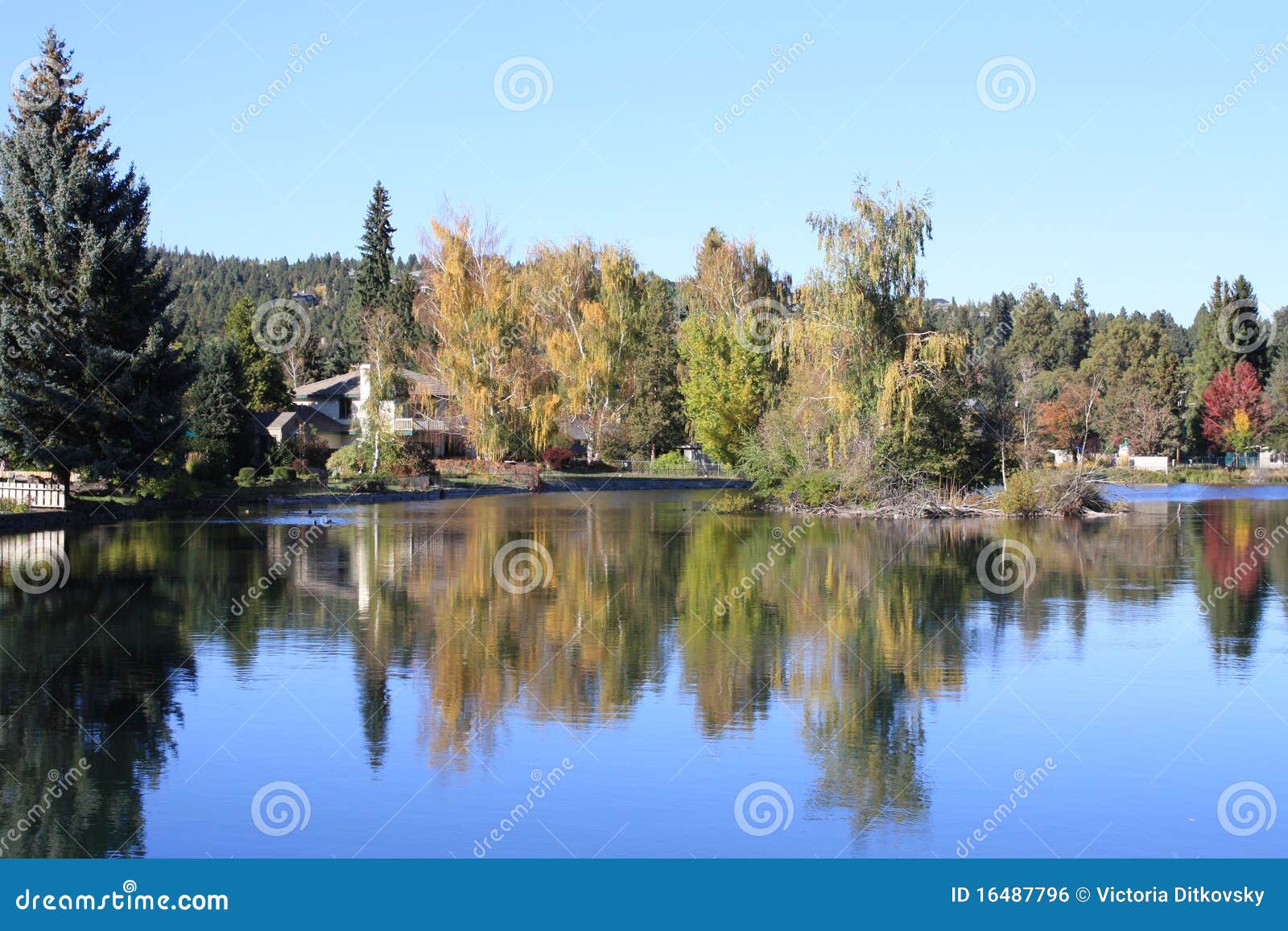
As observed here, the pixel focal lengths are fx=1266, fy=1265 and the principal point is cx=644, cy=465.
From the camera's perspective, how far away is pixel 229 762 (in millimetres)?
10508

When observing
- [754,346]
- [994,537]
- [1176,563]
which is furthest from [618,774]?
[754,346]

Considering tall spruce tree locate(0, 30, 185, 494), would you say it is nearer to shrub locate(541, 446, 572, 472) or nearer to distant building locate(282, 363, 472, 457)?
distant building locate(282, 363, 472, 457)

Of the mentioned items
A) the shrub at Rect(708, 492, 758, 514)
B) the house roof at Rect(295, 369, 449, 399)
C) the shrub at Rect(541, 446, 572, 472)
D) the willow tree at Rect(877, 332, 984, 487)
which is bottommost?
the shrub at Rect(708, 492, 758, 514)

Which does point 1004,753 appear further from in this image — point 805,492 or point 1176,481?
point 1176,481

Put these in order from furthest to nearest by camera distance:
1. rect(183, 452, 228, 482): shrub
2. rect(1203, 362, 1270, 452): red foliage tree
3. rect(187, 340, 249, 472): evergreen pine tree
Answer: rect(1203, 362, 1270, 452): red foliage tree
rect(187, 340, 249, 472): evergreen pine tree
rect(183, 452, 228, 482): shrub

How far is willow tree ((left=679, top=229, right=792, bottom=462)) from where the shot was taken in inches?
2251

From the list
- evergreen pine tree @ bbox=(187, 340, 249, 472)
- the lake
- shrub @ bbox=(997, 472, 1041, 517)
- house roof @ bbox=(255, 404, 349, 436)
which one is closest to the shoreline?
evergreen pine tree @ bbox=(187, 340, 249, 472)

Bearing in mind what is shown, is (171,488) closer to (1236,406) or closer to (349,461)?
(349,461)

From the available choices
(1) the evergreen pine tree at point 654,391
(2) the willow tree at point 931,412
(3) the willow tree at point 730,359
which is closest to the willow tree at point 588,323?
(1) the evergreen pine tree at point 654,391

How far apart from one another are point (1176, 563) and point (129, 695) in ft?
68.4

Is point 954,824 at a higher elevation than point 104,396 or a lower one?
lower

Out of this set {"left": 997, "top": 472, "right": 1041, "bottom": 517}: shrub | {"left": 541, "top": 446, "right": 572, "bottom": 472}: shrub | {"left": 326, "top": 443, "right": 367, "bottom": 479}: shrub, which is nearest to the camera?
{"left": 997, "top": 472, "right": 1041, "bottom": 517}: shrub

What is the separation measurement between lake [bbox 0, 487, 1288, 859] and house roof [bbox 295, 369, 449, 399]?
129 feet

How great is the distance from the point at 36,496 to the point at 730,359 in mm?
33032
